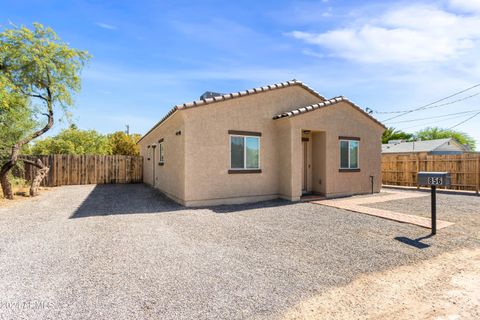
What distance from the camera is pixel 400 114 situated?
30141 millimetres

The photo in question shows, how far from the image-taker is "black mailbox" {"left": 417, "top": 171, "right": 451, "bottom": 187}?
5.74 m

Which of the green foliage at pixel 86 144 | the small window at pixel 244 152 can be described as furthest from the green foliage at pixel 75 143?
the small window at pixel 244 152

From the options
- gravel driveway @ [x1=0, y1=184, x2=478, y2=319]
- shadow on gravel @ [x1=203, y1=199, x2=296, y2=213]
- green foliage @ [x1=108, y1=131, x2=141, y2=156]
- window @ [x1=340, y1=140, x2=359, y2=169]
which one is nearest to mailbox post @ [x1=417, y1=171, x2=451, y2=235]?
gravel driveway @ [x1=0, y1=184, x2=478, y2=319]

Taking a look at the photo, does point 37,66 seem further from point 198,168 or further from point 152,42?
point 198,168

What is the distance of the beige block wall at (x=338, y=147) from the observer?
10.1 m

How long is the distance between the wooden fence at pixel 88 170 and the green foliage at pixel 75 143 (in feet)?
46.0

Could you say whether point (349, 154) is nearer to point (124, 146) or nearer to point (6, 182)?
point (6, 182)

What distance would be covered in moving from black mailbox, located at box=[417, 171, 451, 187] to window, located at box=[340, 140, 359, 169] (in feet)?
17.9

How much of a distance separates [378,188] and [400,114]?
22.4m

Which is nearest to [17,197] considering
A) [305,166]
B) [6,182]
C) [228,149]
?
[6,182]

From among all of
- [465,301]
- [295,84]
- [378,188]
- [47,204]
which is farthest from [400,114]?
[47,204]

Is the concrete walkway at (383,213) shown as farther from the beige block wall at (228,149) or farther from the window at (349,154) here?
the window at (349,154)

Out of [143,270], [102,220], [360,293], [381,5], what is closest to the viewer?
[360,293]

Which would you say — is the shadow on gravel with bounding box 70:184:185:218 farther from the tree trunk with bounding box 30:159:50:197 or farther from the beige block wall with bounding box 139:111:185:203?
the tree trunk with bounding box 30:159:50:197
